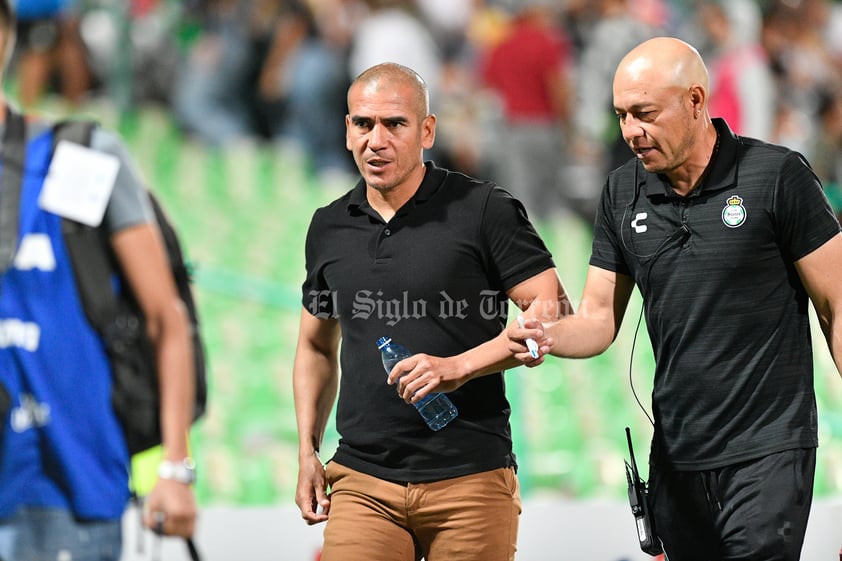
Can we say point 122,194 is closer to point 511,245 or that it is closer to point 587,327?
point 511,245

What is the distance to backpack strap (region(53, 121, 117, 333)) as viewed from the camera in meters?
2.86

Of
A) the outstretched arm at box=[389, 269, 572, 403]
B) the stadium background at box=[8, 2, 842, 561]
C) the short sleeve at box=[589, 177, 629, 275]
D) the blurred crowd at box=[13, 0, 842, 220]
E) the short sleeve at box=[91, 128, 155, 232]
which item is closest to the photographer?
the outstretched arm at box=[389, 269, 572, 403]

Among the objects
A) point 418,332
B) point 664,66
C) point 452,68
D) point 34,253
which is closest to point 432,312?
point 418,332

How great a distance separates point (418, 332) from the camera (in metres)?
2.90

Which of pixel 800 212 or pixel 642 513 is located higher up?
pixel 800 212

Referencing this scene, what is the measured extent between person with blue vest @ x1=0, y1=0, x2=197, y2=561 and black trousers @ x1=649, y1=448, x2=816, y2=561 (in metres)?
1.19

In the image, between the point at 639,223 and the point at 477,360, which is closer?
the point at 477,360

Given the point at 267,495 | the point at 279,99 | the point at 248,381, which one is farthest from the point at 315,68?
the point at 267,495

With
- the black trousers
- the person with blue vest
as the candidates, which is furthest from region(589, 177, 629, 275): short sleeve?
the person with blue vest

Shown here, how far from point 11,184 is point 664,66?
4.97 ft

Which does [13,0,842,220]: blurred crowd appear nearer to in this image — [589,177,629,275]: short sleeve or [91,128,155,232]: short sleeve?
[589,177,629,275]: short sleeve

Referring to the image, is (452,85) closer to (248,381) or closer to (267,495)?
(248,381)

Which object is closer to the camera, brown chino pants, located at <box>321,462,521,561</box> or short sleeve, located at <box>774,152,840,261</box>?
short sleeve, located at <box>774,152,840,261</box>

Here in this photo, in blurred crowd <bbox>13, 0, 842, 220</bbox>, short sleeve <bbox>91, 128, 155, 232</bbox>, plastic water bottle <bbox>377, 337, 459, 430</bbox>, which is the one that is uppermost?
blurred crowd <bbox>13, 0, 842, 220</bbox>
